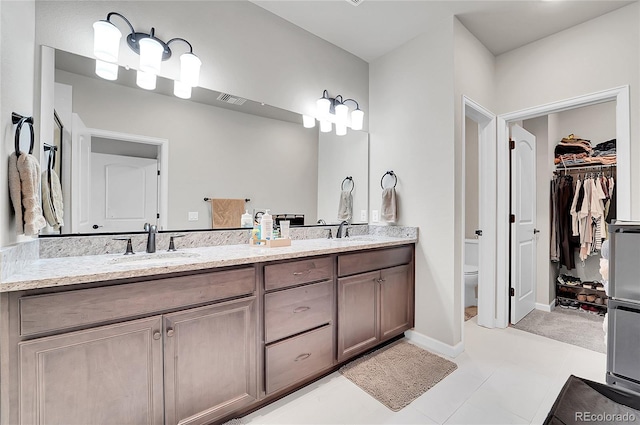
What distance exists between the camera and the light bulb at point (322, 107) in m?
2.56

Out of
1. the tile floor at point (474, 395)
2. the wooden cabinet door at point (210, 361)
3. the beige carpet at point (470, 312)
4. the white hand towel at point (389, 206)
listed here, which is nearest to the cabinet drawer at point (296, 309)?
the wooden cabinet door at point (210, 361)

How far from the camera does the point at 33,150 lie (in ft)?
4.59

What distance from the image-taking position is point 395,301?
242cm

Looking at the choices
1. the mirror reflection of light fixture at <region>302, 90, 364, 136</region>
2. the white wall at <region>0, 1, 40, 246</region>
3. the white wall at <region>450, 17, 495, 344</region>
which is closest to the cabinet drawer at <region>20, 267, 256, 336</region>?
the white wall at <region>0, 1, 40, 246</region>

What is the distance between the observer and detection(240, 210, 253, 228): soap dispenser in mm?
2152

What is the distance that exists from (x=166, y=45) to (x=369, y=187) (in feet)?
6.65

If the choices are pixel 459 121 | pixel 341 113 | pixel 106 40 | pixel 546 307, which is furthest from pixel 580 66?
pixel 106 40

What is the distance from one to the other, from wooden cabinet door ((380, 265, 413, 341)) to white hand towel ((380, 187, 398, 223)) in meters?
0.46

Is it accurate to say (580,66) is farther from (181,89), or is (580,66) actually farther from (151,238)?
(151,238)

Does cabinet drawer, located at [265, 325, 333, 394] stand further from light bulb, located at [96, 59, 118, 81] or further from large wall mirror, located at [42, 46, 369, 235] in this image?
light bulb, located at [96, 59, 118, 81]

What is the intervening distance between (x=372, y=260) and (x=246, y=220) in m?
1.00

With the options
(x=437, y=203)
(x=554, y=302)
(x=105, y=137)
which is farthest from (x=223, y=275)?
(x=554, y=302)

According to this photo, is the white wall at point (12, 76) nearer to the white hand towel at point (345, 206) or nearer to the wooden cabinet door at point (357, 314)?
the wooden cabinet door at point (357, 314)

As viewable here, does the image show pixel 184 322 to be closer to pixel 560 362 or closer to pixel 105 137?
pixel 105 137
